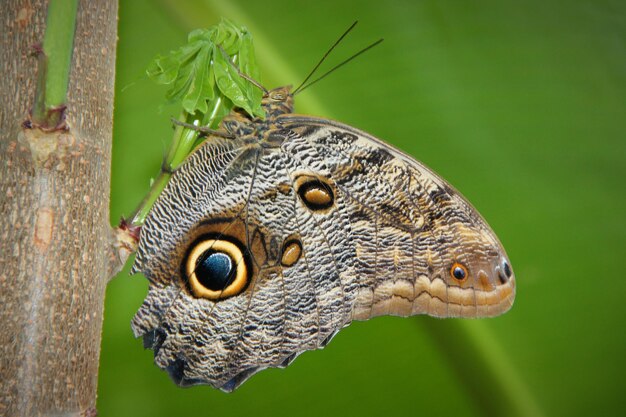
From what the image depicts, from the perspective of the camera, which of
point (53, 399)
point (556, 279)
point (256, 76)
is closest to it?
point (53, 399)

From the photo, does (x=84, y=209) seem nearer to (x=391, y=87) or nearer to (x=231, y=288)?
(x=231, y=288)

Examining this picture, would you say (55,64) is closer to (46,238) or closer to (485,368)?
(46,238)

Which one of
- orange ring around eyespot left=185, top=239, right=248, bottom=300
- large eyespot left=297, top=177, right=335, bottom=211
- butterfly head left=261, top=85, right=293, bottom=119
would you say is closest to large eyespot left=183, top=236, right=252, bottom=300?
orange ring around eyespot left=185, top=239, right=248, bottom=300

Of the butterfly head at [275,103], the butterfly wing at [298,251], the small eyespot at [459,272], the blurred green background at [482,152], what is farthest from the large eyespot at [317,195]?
the blurred green background at [482,152]

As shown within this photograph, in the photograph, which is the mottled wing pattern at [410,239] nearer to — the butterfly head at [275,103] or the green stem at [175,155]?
the butterfly head at [275,103]

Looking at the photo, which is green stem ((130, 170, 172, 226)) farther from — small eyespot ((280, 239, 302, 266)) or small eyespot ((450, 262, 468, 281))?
small eyespot ((450, 262, 468, 281))

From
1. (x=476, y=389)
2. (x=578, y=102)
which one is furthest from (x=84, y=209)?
(x=578, y=102)
